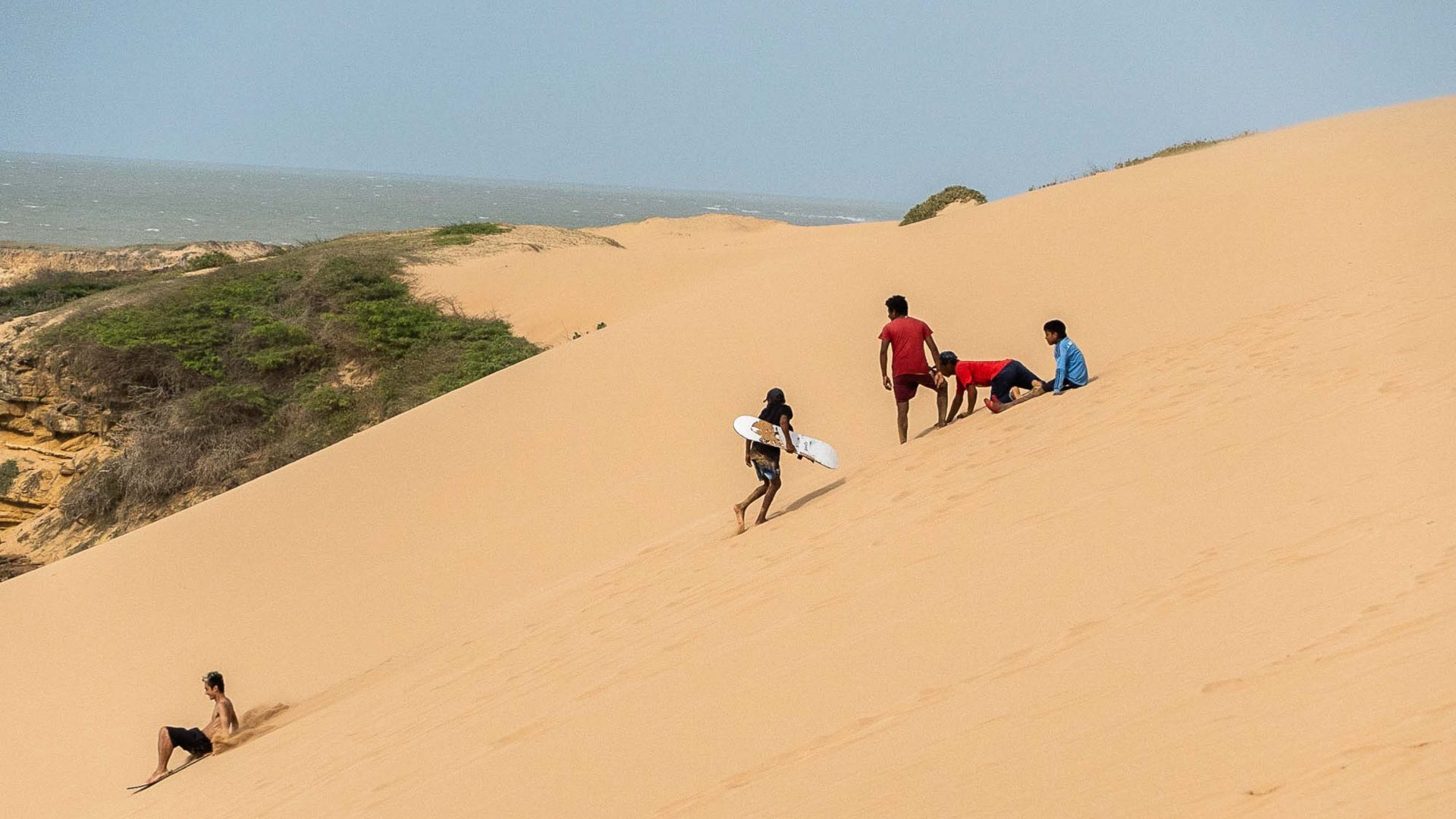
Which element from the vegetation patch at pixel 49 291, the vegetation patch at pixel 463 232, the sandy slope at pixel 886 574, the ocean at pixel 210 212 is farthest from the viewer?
the ocean at pixel 210 212

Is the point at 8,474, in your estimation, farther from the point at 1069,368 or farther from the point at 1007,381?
the point at 1069,368

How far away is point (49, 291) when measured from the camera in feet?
66.7

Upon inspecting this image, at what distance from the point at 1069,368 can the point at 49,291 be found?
69.8 ft

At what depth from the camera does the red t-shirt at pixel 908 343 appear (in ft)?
24.6

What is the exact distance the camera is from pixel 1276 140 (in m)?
15.2

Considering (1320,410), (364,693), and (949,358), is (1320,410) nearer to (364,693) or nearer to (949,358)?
(949,358)

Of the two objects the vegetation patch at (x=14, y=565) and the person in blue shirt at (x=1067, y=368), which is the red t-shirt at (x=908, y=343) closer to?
the person in blue shirt at (x=1067, y=368)

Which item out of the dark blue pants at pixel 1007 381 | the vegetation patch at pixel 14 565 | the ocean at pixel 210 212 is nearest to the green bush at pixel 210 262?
the vegetation patch at pixel 14 565

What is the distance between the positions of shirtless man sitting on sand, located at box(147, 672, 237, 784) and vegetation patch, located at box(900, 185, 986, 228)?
57.7 feet

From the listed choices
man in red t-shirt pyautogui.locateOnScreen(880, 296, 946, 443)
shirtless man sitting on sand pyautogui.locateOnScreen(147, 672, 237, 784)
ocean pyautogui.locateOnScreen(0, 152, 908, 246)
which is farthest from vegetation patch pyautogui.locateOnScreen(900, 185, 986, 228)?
ocean pyautogui.locateOnScreen(0, 152, 908, 246)

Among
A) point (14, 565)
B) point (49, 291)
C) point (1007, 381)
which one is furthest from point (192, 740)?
point (49, 291)

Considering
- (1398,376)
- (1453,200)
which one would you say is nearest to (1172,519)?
(1398,376)

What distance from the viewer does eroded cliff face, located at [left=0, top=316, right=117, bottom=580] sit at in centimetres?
1477

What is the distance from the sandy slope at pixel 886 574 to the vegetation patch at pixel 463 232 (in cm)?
1286
